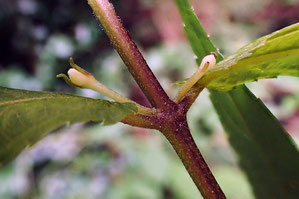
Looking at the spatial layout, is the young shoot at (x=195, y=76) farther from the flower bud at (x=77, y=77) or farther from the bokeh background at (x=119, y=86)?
the bokeh background at (x=119, y=86)

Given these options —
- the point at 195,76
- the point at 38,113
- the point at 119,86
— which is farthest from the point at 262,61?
the point at 119,86

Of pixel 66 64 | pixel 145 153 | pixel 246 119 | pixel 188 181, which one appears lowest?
pixel 246 119

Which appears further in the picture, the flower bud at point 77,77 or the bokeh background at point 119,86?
the bokeh background at point 119,86

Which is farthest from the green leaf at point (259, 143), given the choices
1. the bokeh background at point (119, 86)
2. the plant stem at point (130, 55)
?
the bokeh background at point (119, 86)

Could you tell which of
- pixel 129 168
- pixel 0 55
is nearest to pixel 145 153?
pixel 129 168

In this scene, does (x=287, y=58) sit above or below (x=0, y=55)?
below

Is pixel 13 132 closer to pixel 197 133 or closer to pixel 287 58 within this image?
pixel 287 58
